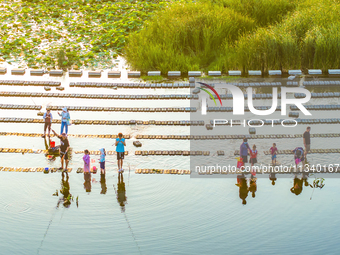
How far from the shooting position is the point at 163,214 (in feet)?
46.3

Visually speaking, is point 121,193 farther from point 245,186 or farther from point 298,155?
point 298,155

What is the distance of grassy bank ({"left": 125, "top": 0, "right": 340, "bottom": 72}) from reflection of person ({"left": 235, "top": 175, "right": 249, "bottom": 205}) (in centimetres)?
1127

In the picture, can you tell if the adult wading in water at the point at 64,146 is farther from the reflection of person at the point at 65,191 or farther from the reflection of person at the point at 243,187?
the reflection of person at the point at 243,187

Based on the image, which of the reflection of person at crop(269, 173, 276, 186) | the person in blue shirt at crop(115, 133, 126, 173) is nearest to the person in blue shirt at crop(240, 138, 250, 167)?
the reflection of person at crop(269, 173, 276, 186)

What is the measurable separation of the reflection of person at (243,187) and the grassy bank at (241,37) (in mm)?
11271

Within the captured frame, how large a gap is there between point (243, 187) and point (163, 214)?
3.07 meters

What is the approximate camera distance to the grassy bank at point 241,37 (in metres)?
26.5

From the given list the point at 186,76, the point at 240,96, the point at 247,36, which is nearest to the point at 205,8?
the point at 247,36

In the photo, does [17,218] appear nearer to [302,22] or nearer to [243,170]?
[243,170]

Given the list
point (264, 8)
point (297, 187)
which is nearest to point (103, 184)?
point (297, 187)

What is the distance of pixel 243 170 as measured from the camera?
55.1ft

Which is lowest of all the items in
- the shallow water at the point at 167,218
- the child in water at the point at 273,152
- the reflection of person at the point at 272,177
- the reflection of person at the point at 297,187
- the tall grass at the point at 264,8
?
the shallow water at the point at 167,218

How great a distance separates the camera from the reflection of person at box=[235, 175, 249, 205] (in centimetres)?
1517

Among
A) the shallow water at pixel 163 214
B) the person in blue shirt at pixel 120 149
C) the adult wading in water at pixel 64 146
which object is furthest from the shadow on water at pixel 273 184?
the adult wading in water at pixel 64 146
